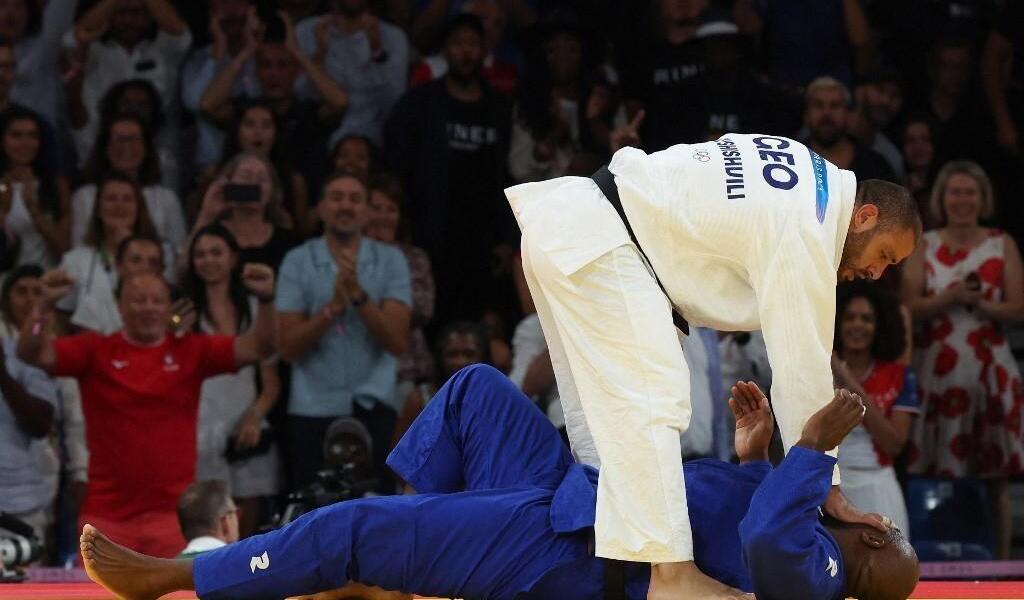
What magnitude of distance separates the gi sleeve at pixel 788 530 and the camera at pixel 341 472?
1814 mm

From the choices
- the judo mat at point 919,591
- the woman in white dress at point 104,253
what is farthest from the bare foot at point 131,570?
the woman in white dress at point 104,253

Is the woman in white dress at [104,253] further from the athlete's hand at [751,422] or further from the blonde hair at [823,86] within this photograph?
the athlete's hand at [751,422]

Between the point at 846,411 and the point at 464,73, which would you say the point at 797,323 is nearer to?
the point at 846,411

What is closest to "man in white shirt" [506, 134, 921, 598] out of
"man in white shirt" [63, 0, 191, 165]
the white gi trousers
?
the white gi trousers

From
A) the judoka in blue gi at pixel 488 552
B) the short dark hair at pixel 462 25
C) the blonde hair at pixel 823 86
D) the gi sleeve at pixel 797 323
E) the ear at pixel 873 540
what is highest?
the short dark hair at pixel 462 25

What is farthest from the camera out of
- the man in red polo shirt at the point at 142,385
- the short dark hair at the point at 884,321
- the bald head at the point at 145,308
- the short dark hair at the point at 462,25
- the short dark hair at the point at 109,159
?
the short dark hair at the point at 462,25

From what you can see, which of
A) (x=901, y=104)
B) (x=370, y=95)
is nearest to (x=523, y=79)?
(x=370, y=95)

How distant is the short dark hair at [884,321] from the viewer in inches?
248

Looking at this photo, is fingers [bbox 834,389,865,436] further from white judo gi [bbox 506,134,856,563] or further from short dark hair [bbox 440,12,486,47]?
short dark hair [bbox 440,12,486,47]

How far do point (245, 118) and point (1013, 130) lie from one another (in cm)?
334

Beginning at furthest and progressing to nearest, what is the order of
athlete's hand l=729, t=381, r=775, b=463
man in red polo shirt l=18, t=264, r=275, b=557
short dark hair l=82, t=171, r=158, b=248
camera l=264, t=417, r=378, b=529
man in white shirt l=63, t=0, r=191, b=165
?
1. man in white shirt l=63, t=0, r=191, b=165
2. short dark hair l=82, t=171, r=158, b=248
3. man in red polo shirt l=18, t=264, r=275, b=557
4. camera l=264, t=417, r=378, b=529
5. athlete's hand l=729, t=381, r=775, b=463

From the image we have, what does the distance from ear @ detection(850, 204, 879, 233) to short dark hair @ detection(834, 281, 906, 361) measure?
2.41m

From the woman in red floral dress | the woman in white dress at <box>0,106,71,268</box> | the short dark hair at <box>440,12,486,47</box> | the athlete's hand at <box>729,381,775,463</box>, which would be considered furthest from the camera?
the short dark hair at <box>440,12,486,47</box>

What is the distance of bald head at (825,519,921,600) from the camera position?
3.78 metres
